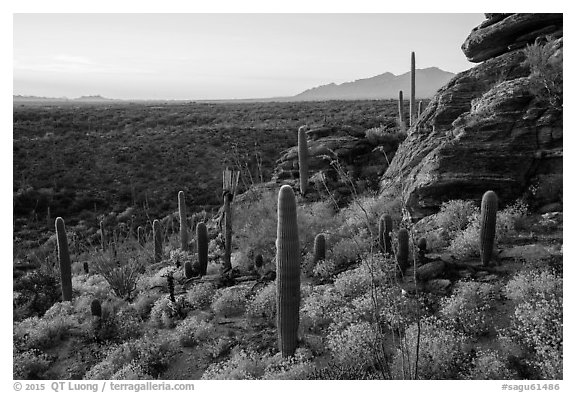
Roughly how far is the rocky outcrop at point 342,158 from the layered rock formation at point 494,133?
4350mm

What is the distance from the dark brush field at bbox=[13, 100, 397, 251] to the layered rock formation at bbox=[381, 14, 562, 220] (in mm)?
8119

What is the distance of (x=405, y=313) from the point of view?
28.4 feet

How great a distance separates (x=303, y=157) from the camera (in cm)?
1889

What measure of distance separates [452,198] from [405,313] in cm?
497

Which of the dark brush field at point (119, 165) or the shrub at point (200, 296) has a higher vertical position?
the dark brush field at point (119, 165)

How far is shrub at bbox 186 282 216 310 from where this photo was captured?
1187 cm

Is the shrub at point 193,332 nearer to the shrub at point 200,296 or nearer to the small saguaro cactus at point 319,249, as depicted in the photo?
the shrub at point 200,296

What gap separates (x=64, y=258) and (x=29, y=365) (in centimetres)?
408

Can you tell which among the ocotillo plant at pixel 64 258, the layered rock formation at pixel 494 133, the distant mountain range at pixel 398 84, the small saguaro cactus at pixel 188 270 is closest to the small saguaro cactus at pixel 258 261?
the small saguaro cactus at pixel 188 270

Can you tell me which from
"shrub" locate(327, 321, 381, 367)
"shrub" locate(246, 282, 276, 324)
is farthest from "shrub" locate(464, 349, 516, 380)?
"shrub" locate(246, 282, 276, 324)

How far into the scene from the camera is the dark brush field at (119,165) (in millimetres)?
26250

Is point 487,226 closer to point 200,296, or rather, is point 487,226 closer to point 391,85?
point 200,296
